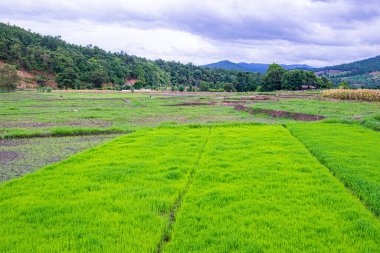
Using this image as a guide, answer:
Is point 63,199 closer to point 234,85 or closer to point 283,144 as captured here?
point 283,144

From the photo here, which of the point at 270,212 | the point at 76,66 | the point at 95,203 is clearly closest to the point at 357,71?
the point at 76,66

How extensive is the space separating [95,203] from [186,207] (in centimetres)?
215

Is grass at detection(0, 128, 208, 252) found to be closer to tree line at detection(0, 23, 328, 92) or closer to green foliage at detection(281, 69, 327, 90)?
green foliage at detection(281, 69, 327, 90)

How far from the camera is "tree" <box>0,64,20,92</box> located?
74.1 m

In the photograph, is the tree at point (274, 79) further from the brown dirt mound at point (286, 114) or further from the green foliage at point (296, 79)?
the brown dirt mound at point (286, 114)

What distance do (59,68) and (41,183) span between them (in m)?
107

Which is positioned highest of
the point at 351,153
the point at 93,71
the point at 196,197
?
the point at 93,71

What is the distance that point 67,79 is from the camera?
99000 mm

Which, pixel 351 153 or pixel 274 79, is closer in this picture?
pixel 351 153

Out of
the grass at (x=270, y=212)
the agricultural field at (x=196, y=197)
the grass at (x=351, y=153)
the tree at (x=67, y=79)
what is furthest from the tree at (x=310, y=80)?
the grass at (x=270, y=212)

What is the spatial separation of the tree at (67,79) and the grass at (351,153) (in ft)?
295

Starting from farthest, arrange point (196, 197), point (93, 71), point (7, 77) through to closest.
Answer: point (93, 71) → point (7, 77) → point (196, 197)

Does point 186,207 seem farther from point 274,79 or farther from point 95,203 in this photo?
point 274,79

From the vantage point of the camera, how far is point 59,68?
351ft
